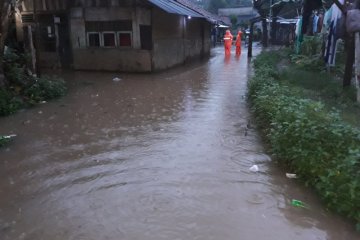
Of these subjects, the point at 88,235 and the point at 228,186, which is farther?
the point at 228,186

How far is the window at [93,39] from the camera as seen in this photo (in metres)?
15.8

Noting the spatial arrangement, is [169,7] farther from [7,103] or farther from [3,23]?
[7,103]

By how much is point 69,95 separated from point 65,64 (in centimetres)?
645

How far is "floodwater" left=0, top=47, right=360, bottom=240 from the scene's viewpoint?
13.3ft

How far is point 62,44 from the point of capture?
16922mm

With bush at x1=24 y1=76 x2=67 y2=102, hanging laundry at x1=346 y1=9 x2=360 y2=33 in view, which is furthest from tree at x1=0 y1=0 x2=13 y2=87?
hanging laundry at x1=346 y1=9 x2=360 y2=33

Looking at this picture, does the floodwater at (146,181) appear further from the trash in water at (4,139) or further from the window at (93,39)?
the window at (93,39)

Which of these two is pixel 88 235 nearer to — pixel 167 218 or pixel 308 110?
pixel 167 218

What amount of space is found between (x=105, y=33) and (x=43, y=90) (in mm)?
5876

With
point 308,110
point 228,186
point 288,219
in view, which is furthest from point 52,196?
point 308,110

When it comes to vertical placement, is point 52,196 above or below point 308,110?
below

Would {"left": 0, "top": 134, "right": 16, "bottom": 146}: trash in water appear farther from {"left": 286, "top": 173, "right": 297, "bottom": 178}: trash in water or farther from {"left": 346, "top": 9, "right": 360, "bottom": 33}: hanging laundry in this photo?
{"left": 346, "top": 9, "right": 360, "bottom": 33}: hanging laundry

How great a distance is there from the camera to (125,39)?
1539 centimetres

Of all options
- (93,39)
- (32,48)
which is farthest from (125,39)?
(32,48)
